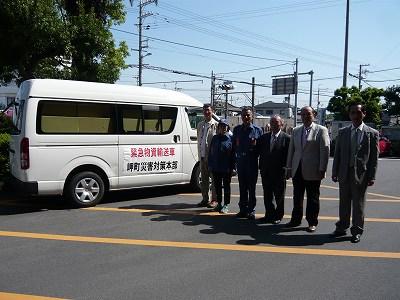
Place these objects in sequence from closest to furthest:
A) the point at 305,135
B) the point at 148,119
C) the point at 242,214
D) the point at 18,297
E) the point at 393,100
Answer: the point at 18,297 < the point at 305,135 < the point at 242,214 < the point at 148,119 < the point at 393,100

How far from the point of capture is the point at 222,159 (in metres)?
7.54

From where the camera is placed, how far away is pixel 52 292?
4152 mm

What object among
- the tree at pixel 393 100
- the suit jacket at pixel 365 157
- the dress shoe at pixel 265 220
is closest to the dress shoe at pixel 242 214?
the dress shoe at pixel 265 220

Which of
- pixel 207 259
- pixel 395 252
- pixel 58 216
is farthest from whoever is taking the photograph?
pixel 58 216

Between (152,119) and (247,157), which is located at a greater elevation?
(152,119)

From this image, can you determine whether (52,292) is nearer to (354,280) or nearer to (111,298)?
(111,298)

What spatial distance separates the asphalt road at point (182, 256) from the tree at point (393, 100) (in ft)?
109

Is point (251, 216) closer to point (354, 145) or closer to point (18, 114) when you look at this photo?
point (354, 145)

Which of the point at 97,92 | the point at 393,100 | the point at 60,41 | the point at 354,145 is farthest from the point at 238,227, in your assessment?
the point at 393,100

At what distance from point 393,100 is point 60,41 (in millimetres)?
34634

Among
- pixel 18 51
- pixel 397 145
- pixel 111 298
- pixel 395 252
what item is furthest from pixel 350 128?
pixel 397 145

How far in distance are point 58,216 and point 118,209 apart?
43.3 inches

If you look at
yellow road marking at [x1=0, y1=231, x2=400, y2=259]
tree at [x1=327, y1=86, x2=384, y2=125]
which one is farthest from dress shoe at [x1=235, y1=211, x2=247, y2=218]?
tree at [x1=327, y1=86, x2=384, y2=125]

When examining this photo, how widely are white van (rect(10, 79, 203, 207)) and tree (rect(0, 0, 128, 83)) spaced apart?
11.3 feet
